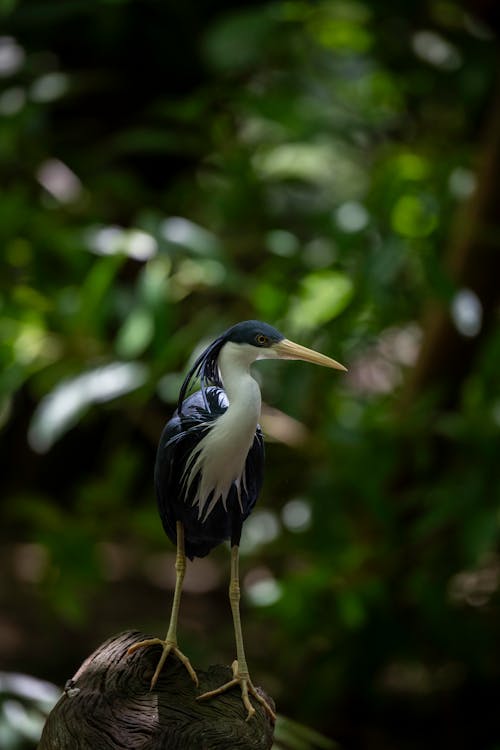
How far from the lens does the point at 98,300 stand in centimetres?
185

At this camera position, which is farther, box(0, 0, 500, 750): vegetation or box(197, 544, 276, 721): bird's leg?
box(0, 0, 500, 750): vegetation

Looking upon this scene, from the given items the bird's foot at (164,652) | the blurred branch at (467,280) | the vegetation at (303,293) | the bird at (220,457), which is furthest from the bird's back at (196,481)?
the blurred branch at (467,280)

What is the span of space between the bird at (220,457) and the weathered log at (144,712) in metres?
0.01

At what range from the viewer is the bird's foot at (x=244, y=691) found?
36.9 inches

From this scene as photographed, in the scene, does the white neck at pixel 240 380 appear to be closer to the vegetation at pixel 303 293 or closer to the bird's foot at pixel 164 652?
the bird's foot at pixel 164 652

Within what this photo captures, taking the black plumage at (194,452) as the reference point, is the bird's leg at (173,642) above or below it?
below

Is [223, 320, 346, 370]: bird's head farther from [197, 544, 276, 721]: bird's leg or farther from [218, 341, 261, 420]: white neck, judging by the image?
[197, 544, 276, 721]: bird's leg

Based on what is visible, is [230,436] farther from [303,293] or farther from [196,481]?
[303,293]

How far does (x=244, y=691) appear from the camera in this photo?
0.94 metres

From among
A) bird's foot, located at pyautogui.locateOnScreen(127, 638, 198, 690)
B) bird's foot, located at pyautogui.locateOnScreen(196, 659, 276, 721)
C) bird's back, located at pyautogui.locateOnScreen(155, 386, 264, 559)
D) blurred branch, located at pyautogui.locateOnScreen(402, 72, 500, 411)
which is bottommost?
blurred branch, located at pyautogui.locateOnScreen(402, 72, 500, 411)

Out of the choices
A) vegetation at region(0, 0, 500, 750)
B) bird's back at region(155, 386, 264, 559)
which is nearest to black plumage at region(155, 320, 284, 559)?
bird's back at region(155, 386, 264, 559)

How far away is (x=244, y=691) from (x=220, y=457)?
0.78 feet

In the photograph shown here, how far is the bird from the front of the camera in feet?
3.05

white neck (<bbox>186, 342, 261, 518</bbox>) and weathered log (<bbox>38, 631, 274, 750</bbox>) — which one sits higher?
white neck (<bbox>186, 342, 261, 518</bbox>)
